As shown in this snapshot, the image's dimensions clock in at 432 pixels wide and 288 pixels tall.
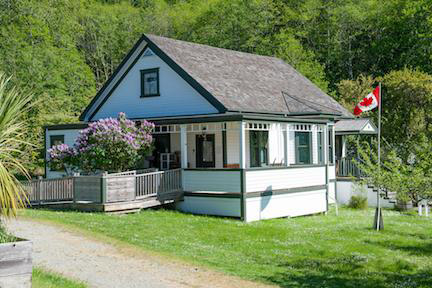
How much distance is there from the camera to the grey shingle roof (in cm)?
2342

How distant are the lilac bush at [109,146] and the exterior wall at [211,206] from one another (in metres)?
A: 2.54

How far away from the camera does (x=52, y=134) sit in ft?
90.0

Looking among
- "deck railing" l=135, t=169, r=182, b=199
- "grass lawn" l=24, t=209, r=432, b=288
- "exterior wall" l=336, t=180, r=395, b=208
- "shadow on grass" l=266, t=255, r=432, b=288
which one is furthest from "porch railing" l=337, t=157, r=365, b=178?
"shadow on grass" l=266, t=255, r=432, b=288

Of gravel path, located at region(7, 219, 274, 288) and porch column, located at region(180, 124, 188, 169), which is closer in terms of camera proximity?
gravel path, located at region(7, 219, 274, 288)

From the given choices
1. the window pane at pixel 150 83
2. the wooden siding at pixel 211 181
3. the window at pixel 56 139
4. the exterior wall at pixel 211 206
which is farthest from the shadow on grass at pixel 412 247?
the window at pixel 56 139

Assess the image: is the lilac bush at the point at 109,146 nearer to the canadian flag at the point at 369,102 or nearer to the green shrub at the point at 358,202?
the canadian flag at the point at 369,102

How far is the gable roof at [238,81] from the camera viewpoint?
908 inches

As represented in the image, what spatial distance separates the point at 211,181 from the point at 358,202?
28.2 ft

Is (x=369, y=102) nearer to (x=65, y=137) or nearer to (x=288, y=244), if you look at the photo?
(x=288, y=244)

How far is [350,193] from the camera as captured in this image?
27.6 meters

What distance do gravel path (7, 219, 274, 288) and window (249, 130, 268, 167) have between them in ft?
36.8

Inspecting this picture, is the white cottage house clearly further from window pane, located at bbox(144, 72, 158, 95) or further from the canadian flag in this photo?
the canadian flag

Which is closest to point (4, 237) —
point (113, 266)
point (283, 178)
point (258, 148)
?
point (113, 266)

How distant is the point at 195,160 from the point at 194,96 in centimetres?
322
